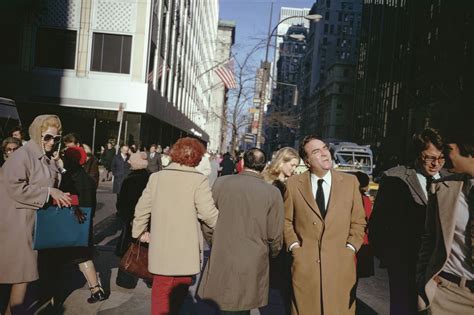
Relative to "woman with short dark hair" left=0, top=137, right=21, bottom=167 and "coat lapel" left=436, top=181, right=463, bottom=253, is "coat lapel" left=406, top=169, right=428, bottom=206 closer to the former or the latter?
"coat lapel" left=436, top=181, right=463, bottom=253

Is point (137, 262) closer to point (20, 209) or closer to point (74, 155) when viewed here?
point (20, 209)

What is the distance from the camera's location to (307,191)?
418 cm

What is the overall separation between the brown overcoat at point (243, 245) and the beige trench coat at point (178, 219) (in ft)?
0.60

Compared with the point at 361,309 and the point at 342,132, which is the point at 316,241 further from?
the point at 342,132

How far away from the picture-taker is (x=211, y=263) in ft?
13.6

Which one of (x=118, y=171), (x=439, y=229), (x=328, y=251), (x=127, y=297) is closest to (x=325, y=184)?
(x=328, y=251)

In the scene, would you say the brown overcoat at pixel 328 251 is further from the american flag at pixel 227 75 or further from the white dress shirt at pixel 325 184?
the american flag at pixel 227 75

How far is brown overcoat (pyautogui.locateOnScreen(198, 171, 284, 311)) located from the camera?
405 centimetres

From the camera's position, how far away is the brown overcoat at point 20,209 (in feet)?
13.0

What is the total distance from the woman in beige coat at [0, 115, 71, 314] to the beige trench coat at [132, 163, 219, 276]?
965 mm

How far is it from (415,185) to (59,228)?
11.2 feet

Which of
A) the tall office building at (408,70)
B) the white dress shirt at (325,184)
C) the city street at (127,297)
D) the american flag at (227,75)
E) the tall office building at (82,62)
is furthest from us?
the tall office building at (408,70)

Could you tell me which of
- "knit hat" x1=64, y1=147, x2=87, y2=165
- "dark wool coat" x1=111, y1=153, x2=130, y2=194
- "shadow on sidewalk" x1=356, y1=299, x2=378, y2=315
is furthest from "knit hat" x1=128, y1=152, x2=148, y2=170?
"dark wool coat" x1=111, y1=153, x2=130, y2=194

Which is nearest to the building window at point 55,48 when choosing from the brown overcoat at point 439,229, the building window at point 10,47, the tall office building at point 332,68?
the building window at point 10,47
